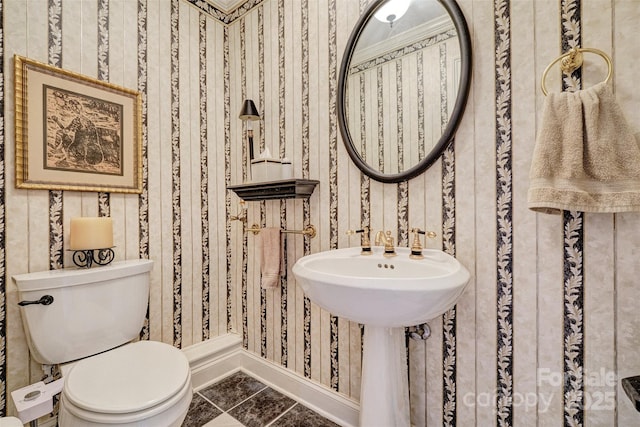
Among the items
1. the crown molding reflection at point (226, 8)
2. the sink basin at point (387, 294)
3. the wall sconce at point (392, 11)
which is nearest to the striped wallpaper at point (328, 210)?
the crown molding reflection at point (226, 8)

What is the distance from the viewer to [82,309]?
1.21m

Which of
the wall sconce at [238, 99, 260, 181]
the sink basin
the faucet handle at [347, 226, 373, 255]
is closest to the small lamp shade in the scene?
the wall sconce at [238, 99, 260, 181]

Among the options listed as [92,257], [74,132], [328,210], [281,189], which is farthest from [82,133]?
[328,210]

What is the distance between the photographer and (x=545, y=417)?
922 millimetres

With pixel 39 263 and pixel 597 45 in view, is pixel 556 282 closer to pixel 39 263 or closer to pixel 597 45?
pixel 597 45

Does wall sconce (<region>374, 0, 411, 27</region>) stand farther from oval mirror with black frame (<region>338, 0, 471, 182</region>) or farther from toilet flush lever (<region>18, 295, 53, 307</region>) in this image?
toilet flush lever (<region>18, 295, 53, 307</region>)

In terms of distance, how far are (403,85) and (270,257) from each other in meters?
1.10

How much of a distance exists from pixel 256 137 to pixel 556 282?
5.47 feet

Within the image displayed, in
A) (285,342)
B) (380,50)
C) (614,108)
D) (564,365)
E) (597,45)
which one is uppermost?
(380,50)

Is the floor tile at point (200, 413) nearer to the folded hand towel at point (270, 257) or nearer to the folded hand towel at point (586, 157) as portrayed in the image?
the folded hand towel at point (270, 257)

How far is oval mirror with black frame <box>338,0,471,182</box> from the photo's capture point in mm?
1074

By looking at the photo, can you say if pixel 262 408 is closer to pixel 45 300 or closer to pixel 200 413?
pixel 200 413

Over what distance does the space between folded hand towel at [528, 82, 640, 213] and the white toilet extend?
1.31 metres

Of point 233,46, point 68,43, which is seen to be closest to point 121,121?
point 68,43
